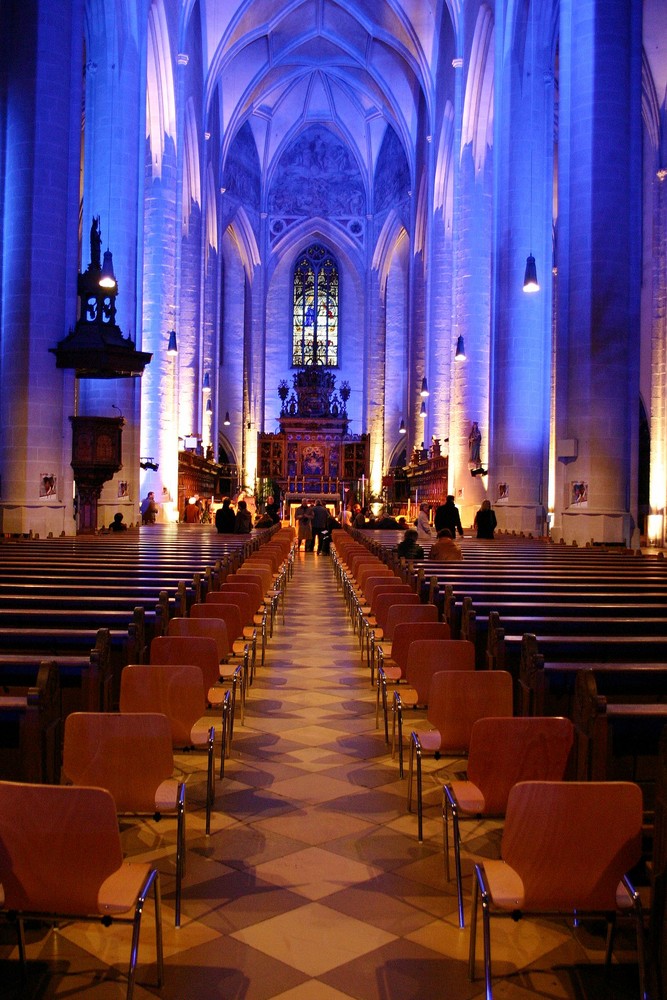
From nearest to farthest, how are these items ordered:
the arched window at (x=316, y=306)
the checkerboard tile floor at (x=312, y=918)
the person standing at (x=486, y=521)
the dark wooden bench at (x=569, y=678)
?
1. the checkerboard tile floor at (x=312, y=918)
2. the dark wooden bench at (x=569, y=678)
3. the person standing at (x=486, y=521)
4. the arched window at (x=316, y=306)

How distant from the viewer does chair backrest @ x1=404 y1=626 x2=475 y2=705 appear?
530 centimetres

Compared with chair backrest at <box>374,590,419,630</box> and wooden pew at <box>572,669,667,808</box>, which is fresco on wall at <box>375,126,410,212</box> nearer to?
chair backrest at <box>374,590,419,630</box>

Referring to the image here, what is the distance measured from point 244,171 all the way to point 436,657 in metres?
43.1

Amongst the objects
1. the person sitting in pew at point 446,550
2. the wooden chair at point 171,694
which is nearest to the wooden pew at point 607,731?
the wooden chair at point 171,694

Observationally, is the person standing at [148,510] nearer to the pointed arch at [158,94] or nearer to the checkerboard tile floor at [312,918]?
the pointed arch at [158,94]

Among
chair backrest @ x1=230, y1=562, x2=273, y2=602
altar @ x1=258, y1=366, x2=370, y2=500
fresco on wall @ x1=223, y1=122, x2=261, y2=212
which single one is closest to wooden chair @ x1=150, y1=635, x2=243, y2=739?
chair backrest @ x1=230, y1=562, x2=273, y2=602

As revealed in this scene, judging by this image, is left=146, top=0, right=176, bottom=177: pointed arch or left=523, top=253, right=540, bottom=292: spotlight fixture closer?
left=523, top=253, right=540, bottom=292: spotlight fixture

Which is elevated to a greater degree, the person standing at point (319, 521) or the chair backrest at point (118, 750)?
the person standing at point (319, 521)

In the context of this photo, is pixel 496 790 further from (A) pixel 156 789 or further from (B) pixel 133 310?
(B) pixel 133 310

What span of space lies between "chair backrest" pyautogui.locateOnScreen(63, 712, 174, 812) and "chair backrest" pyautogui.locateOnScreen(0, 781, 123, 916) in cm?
78

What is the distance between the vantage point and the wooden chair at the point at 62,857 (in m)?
2.54

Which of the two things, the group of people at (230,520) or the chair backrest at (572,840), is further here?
the group of people at (230,520)

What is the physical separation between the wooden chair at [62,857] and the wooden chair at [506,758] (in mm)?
1326

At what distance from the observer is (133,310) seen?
20.4 metres
